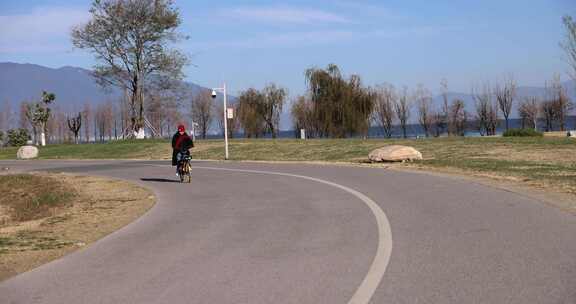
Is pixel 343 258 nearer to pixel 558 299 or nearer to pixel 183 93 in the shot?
pixel 558 299

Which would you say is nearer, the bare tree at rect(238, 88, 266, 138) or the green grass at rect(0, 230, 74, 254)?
the green grass at rect(0, 230, 74, 254)

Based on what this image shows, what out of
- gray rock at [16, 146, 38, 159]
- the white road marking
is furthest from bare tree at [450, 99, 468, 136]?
the white road marking

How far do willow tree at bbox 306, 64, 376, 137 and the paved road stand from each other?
49.2 metres

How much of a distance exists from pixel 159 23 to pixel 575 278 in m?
54.4

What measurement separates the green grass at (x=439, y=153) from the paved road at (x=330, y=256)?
5041 millimetres

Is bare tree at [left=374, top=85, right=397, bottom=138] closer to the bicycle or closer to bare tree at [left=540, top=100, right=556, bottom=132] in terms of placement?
bare tree at [left=540, top=100, right=556, bottom=132]

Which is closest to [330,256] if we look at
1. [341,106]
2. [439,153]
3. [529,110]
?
[439,153]

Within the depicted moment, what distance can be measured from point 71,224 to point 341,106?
5189 cm

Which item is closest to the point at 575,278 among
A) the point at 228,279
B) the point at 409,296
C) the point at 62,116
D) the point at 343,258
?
the point at 409,296

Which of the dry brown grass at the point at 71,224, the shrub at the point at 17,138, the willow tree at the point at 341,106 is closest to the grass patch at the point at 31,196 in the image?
the dry brown grass at the point at 71,224

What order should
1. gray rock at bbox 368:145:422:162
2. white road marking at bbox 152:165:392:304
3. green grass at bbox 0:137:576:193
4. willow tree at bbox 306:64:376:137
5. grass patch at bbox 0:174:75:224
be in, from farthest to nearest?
willow tree at bbox 306:64:376:137 → gray rock at bbox 368:145:422:162 → green grass at bbox 0:137:576:193 → grass patch at bbox 0:174:75:224 → white road marking at bbox 152:165:392:304

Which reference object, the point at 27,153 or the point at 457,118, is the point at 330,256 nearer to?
the point at 27,153

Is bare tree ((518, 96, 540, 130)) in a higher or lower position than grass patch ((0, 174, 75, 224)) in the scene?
higher

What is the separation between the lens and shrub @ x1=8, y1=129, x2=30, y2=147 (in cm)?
7119
